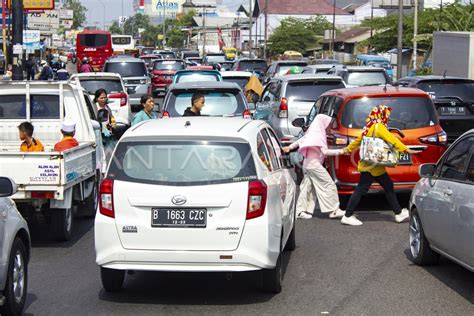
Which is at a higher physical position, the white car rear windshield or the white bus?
the white bus

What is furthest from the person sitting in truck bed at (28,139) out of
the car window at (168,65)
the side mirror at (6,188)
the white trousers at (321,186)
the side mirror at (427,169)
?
the car window at (168,65)

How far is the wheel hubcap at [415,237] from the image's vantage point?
32.1ft

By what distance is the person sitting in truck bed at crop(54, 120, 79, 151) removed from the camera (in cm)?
1195

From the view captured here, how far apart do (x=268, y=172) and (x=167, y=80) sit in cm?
3443

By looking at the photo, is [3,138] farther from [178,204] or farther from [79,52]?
[79,52]

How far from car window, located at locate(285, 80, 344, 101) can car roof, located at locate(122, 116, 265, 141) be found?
33.8 ft

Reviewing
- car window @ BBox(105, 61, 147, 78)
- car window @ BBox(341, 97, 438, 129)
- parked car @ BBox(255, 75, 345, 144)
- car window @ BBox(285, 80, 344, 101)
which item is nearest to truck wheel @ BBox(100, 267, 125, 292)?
car window @ BBox(341, 97, 438, 129)

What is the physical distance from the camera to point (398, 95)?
1334 centimetres

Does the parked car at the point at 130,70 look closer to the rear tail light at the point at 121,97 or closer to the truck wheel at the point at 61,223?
the rear tail light at the point at 121,97

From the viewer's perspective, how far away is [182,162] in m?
8.02

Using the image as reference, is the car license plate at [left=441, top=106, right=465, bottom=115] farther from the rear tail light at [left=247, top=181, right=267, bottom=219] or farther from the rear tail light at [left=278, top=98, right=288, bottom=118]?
the rear tail light at [left=247, top=181, right=267, bottom=219]

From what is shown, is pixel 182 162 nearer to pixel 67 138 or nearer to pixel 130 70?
pixel 67 138

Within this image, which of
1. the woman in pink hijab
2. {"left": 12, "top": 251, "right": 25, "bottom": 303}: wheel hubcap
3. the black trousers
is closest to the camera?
{"left": 12, "top": 251, "right": 25, "bottom": 303}: wheel hubcap

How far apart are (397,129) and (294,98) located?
6253 millimetres
